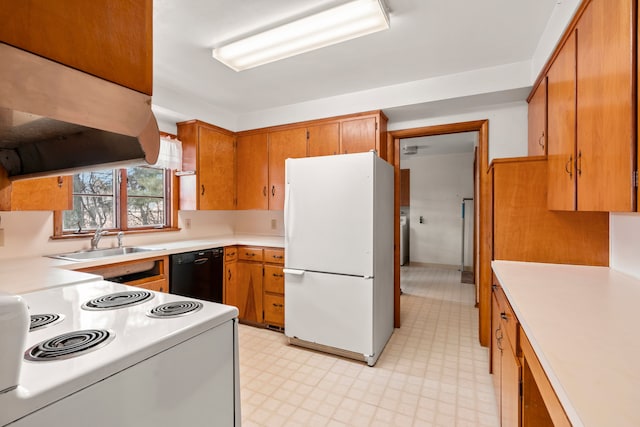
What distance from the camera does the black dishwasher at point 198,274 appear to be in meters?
2.67

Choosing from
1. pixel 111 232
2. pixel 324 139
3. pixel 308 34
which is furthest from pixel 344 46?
pixel 111 232

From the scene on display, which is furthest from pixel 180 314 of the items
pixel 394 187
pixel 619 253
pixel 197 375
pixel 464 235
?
pixel 464 235

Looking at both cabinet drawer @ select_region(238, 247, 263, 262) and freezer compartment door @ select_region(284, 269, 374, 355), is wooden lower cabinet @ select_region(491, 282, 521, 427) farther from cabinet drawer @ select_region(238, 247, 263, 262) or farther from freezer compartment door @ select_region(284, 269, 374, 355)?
cabinet drawer @ select_region(238, 247, 263, 262)

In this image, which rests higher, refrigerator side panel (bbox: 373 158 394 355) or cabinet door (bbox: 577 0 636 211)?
cabinet door (bbox: 577 0 636 211)

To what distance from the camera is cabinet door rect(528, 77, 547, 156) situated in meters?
2.02

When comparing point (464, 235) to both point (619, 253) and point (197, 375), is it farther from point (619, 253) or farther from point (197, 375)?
point (197, 375)

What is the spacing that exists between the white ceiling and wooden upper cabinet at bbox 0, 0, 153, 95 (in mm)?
1249

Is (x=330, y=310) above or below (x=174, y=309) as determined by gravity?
below

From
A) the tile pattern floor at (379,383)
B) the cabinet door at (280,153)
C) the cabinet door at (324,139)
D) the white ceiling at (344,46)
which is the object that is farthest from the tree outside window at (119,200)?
the cabinet door at (324,139)

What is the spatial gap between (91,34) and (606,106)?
5.52 feet

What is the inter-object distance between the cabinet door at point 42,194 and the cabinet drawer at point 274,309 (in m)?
1.87

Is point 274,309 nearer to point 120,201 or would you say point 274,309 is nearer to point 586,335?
point 120,201

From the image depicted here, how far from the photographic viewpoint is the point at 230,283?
3209 mm

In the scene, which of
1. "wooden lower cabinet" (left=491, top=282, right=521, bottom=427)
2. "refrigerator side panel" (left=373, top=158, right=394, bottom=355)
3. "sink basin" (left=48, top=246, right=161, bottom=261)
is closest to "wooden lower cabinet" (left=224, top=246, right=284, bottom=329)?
"sink basin" (left=48, top=246, right=161, bottom=261)
